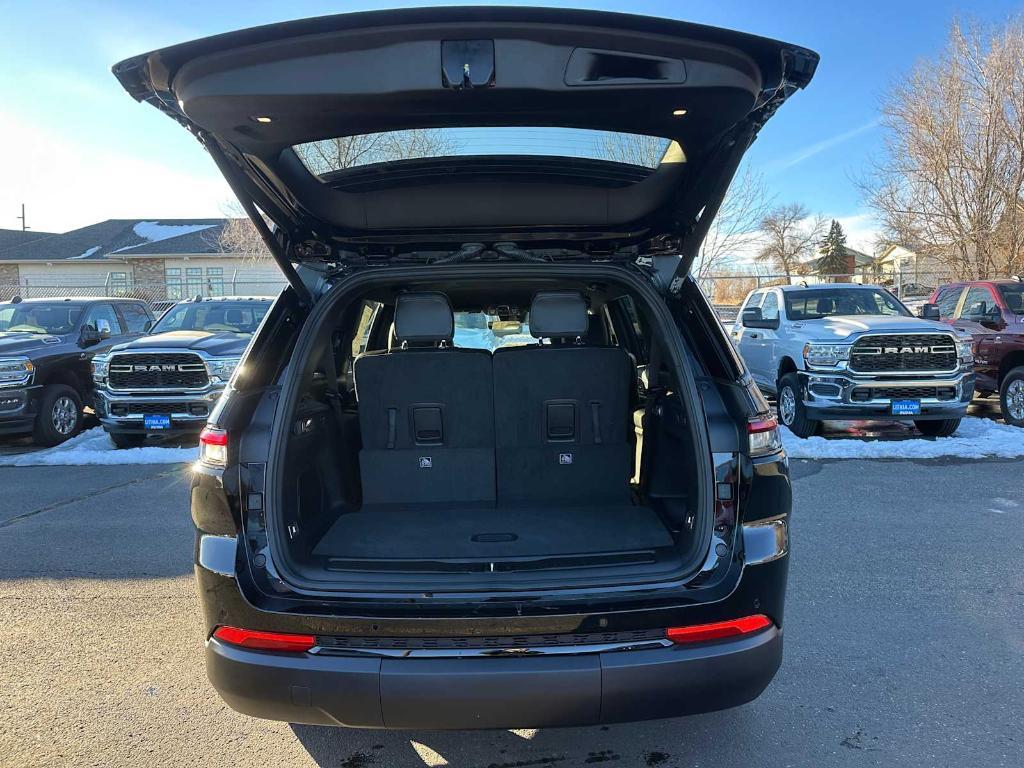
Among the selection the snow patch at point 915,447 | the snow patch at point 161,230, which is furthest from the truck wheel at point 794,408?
the snow patch at point 161,230

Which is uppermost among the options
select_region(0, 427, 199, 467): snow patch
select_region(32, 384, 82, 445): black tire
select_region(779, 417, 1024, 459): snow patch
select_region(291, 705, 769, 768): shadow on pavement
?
select_region(32, 384, 82, 445): black tire

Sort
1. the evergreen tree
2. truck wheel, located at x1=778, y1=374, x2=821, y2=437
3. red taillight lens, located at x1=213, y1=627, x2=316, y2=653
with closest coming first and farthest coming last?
red taillight lens, located at x1=213, y1=627, x2=316, y2=653 → truck wheel, located at x1=778, y1=374, x2=821, y2=437 → the evergreen tree

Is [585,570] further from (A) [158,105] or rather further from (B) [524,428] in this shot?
(A) [158,105]

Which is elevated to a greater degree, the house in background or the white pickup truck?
the house in background

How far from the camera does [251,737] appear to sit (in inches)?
104

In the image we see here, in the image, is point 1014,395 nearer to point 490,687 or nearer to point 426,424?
point 426,424

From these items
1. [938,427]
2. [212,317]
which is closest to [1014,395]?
[938,427]

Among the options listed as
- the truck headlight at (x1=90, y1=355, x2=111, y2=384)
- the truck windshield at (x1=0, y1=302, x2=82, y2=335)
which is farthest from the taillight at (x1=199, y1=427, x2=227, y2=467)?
the truck windshield at (x1=0, y1=302, x2=82, y2=335)

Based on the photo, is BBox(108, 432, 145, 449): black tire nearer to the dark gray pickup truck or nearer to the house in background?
the dark gray pickup truck

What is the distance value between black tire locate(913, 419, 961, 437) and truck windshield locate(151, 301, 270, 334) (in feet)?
29.9

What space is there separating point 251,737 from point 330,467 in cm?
114

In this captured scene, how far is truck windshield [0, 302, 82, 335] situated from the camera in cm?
940

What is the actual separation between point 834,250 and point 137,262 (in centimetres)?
5210

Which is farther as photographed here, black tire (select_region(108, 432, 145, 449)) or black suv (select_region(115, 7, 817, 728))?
black tire (select_region(108, 432, 145, 449))
